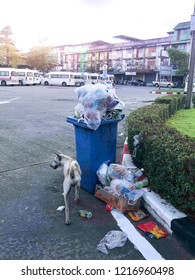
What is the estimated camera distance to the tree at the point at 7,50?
2057 inches

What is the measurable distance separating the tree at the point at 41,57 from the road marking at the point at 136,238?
57148 millimetres

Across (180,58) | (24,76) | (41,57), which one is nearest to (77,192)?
(24,76)

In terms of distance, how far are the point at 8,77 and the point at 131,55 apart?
39042mm

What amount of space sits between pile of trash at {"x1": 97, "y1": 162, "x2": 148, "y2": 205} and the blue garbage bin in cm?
12

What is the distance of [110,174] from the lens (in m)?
3.68

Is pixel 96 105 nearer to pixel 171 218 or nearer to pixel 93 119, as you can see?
pixel 93 119

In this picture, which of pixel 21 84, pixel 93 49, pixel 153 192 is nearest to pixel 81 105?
pixel 153 192

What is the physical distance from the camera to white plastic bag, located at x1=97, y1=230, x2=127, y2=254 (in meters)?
2.58

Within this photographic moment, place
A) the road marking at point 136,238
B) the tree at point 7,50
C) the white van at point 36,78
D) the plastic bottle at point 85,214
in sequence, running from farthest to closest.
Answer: the tree at point 7,50 → the white van at point 36,78 → the plastic bottle at point 85,214 → the road marking at point 136,238

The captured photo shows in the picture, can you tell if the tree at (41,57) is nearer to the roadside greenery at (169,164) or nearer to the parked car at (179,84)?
the parked car at (179,84)

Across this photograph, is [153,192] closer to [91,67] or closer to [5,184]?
[5,184]

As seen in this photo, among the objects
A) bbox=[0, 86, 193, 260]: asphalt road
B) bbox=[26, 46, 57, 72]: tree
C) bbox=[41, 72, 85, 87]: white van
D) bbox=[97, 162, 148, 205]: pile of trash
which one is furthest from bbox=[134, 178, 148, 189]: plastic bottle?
bbox=[26, 46, 57, 72]: tree

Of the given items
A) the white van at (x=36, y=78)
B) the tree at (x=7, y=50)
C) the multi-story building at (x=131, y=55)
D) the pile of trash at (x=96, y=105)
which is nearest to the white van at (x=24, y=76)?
the white van at (x=36, y=78)
